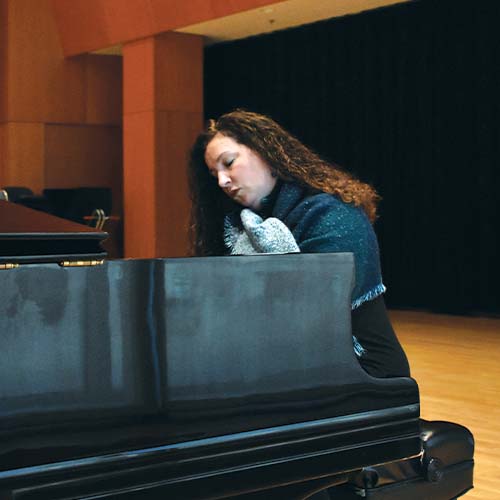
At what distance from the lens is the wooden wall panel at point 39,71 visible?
11023 mm

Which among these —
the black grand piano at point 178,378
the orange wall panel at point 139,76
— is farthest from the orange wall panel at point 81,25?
the black grand piano at point 178,378

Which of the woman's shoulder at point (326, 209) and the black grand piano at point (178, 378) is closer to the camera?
the black grand piano at point (178, 378)

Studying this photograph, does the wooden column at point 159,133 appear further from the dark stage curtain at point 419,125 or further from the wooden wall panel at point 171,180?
the dark stage curtain at point 419,125

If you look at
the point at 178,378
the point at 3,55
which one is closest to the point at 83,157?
the point at 3,55

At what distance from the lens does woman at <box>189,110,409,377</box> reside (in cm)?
218

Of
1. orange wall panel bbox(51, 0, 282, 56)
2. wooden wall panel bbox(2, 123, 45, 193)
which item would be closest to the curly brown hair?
orange wall panel bbox(51, 0, 282, 56)

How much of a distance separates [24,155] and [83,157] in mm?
726

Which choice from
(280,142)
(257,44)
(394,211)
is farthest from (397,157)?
(280,142)

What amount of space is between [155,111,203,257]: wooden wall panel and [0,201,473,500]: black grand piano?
320 inches

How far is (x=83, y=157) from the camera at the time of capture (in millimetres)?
11594

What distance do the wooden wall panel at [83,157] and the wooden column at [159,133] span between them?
4.60 feet

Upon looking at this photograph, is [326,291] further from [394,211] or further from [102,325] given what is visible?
[394,211]

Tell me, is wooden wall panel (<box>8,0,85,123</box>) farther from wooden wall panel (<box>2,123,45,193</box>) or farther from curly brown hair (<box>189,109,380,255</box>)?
curly brown hair (<box>189,109,380,255</box>)

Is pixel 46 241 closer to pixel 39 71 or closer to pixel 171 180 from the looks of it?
pixel 171 180
